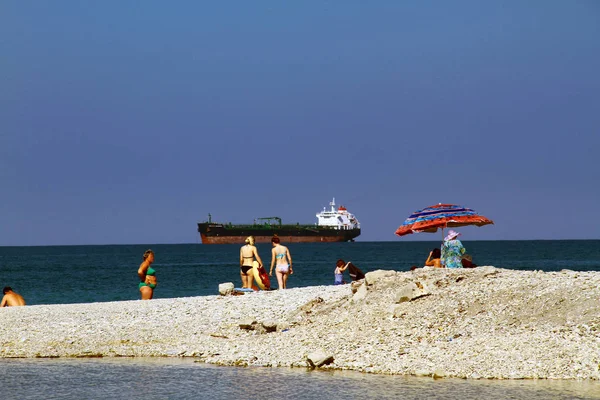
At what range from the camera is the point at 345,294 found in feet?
63.2

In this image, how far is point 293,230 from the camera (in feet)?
628

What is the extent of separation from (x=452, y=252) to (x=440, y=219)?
242 cm

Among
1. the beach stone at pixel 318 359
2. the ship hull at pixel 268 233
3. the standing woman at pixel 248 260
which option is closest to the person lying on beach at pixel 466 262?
the standing woman at pixel 248 260

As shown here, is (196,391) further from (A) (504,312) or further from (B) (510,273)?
(B) (510,273)

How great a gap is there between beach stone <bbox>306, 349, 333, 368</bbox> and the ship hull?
16226cm

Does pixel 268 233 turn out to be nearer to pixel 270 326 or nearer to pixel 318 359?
pixel 270 326

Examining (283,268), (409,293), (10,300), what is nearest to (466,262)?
(409,293)

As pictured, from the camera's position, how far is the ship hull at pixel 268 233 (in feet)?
594

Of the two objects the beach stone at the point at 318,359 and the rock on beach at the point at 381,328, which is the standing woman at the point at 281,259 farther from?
the beach stone at the point at 318,359

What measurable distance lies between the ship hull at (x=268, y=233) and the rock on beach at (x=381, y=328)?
157 meters

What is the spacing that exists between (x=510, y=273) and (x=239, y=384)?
7815 mm

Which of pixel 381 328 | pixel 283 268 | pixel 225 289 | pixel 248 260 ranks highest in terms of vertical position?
pixel 248 260

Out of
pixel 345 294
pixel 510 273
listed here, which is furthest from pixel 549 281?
pixel 345 294

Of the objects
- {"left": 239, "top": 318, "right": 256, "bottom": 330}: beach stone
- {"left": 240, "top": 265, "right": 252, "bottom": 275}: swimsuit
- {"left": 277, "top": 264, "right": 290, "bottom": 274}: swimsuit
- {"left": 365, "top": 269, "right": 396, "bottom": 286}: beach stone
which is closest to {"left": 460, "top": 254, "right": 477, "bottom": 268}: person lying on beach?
{"left": 365, "top": 269, "right": 396, "bottom": 286}: beach stone
